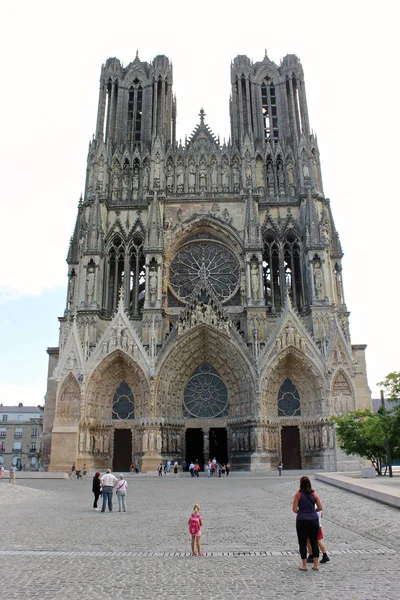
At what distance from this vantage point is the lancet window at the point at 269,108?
4062 cm

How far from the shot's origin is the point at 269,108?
4125 centimetres

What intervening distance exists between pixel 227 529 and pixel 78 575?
4352mm

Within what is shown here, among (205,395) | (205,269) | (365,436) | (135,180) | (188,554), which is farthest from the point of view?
(135,180)

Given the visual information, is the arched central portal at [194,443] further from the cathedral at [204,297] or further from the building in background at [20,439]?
the building in background at [20,439]

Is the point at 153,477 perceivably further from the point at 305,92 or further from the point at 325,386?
the point at 305,92

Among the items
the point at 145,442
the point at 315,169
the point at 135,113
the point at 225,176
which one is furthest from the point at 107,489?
the point at 135,113

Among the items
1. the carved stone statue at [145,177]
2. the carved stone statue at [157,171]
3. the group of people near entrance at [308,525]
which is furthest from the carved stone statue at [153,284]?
the group of people near entrance at [308,525]

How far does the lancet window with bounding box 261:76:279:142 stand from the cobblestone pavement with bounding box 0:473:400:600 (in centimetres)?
3212

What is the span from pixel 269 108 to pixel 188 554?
38.8 metres

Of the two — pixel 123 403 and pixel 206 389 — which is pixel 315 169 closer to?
pixel 206 389

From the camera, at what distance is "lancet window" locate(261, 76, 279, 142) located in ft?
133

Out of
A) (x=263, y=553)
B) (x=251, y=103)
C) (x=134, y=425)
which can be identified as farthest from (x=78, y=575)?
(x=251, y=103)

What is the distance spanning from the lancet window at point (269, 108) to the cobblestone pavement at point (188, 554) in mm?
32123

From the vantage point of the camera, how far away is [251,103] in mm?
40781
